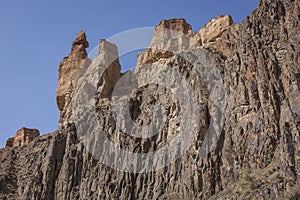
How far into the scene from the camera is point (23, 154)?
243 feet

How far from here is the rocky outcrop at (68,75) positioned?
247 ft

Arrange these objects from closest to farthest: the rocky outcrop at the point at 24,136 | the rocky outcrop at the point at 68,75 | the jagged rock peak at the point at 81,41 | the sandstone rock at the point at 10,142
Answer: the rocky outcrop at the point at 68,75 < the rocky outcrop at the point at 24,136 < the sandstone rock at the point at 10,142 < the jagged rock peak at the point at 81,41

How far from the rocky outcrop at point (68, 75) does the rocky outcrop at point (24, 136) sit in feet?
24.6

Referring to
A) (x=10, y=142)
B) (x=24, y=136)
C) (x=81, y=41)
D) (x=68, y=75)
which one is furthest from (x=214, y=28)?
(x=10, y=142)

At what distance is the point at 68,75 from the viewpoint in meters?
79.1

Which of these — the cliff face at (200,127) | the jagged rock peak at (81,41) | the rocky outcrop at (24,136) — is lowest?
the cliff face at (200,127)

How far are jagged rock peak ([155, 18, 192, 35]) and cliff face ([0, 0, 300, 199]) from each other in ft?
13.6

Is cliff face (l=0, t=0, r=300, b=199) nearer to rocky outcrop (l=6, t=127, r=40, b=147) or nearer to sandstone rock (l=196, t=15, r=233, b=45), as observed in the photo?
sandstone rock (l=196, t=15, r=233, b=45)

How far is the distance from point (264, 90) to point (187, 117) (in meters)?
10.4

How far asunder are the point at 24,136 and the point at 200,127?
3906 centimetres

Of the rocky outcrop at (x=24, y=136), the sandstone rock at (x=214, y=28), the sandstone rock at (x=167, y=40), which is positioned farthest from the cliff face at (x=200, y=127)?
the rocky outcrop at (x=24, y=136)

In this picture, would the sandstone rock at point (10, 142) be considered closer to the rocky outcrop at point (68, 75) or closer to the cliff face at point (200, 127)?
the cliff face at point (200, 127)

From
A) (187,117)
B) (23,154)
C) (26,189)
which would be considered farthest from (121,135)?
(23,154)

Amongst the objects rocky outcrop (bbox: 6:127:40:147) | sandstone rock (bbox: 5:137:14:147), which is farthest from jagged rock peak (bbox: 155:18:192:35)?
sandstone rock (bbox: 5:137:14:147)
